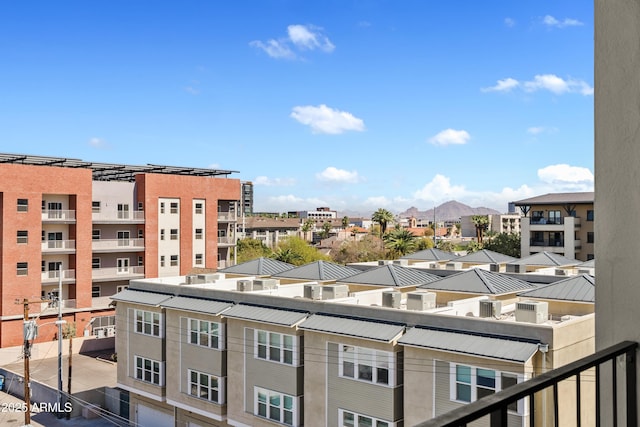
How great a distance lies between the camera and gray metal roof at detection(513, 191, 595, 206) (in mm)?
56653

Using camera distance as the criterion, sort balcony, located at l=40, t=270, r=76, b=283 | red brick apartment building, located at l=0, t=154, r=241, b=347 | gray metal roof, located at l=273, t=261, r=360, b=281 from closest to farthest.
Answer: gray metal roof, located at l=273, t=261, r=360, b=281
red brick apartment building, located at l=0, t=154, r=241, b=347
balcony, located at l=40, t=270, r=76, b=283

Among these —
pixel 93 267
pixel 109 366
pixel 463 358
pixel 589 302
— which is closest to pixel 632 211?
pixel 463 358

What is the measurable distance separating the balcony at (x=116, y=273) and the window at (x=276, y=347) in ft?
85.6

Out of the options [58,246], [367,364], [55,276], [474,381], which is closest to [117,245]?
[58,246]

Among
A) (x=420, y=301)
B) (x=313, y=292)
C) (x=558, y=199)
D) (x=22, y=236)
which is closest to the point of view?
(x=420, y=301)

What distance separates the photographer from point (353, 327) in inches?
693

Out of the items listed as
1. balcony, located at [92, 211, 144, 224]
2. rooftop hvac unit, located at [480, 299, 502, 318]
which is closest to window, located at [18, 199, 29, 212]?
balcony, located at [92, 211, 144, 224]

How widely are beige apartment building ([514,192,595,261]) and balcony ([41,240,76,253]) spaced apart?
1670 inches

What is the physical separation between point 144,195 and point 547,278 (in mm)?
31579

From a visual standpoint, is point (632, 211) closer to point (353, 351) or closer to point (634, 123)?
point (634, 123)

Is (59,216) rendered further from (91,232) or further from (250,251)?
(250,251)

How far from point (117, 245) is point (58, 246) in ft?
14.5

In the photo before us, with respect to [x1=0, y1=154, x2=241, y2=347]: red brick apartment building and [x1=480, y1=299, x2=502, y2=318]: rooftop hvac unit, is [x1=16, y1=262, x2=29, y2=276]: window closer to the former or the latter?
[x1=0, y1=154, x2=241, y2=347]: red brick apartment building

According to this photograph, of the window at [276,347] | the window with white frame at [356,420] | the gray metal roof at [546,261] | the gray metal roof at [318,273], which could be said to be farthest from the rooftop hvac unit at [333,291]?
the gray metal roof at [546,261]
